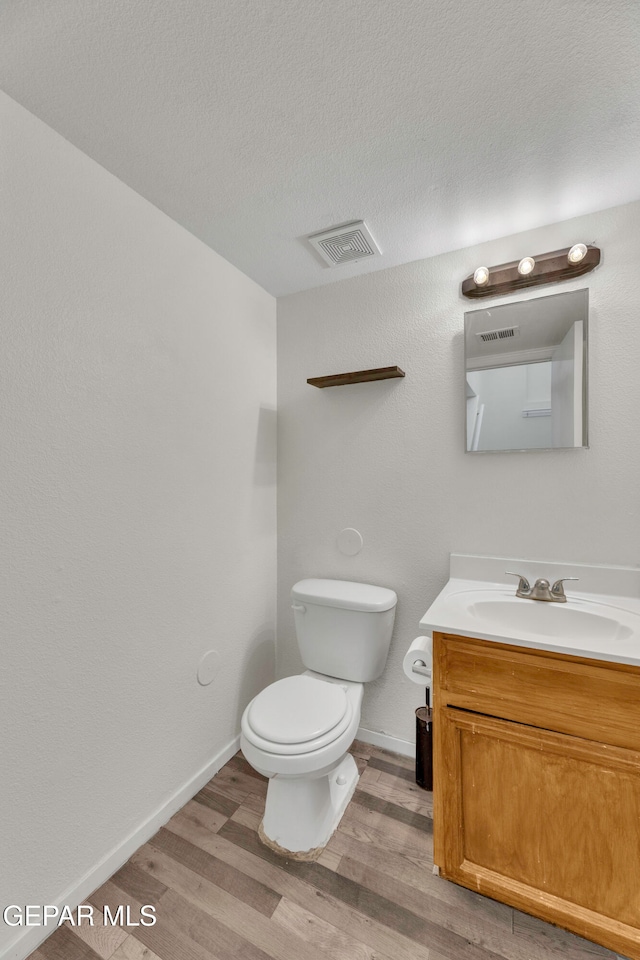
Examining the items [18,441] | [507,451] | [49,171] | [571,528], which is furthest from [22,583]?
[571,528]

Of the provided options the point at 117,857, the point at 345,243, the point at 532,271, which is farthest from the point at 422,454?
the point at 117,857

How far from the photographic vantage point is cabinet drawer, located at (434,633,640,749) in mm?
1048

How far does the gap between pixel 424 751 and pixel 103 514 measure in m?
1.55

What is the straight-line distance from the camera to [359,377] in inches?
71.4

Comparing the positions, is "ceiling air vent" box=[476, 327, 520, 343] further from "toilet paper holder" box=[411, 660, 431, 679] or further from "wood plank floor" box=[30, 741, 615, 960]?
"wood plank floor" box=[30, 741, 615, 960]

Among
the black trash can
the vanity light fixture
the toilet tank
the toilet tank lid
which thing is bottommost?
the black trash can

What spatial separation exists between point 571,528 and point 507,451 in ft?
1.22

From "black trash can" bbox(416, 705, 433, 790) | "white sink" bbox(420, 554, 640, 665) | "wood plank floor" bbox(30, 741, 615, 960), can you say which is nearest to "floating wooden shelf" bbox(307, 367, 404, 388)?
"white sink" bbox(420, 554, 640, 665)

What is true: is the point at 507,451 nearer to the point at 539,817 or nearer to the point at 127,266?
the point at 539,817

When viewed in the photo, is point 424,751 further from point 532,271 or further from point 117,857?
point 532,271

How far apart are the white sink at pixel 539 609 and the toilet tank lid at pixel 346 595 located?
0.90ft

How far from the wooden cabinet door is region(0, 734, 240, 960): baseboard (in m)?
0.97

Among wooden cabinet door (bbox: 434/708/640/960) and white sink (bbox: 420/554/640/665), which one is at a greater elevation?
white sink (bbox: 420/554/640/665)

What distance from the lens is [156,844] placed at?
4.69 feet
